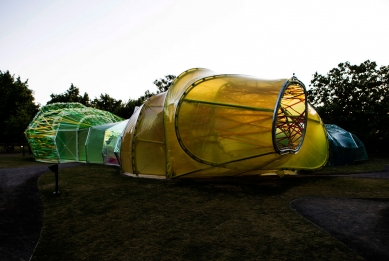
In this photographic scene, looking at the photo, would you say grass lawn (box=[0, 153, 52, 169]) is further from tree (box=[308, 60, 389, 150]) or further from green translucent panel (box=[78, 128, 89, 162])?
tree (box=[308, 60, 389, 150])

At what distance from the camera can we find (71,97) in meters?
51.8

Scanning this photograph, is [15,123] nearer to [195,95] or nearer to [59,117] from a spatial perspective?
[59,117]

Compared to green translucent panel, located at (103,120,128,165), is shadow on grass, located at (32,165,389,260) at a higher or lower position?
lower

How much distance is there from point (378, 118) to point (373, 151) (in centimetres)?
534

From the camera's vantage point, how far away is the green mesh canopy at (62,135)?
21.4 m

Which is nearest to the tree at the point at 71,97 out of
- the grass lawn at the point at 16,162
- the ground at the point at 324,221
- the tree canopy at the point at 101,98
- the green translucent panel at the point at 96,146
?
the tree canopy at the point at 101,98

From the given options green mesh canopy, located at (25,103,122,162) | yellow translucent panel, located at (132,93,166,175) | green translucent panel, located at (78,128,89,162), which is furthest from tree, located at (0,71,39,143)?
yellow translucent panel, located at (132,93,166,175)

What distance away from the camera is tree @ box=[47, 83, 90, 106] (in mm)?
51469

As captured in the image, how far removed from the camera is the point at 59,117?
22.2 m

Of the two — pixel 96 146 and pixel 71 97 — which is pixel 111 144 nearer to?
pixel 96 146

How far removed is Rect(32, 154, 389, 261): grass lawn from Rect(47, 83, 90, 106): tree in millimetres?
44509

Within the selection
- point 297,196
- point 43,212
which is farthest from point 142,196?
point 297,196

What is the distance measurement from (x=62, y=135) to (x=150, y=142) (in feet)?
41.2

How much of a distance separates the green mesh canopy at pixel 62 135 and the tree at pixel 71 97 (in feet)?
101
